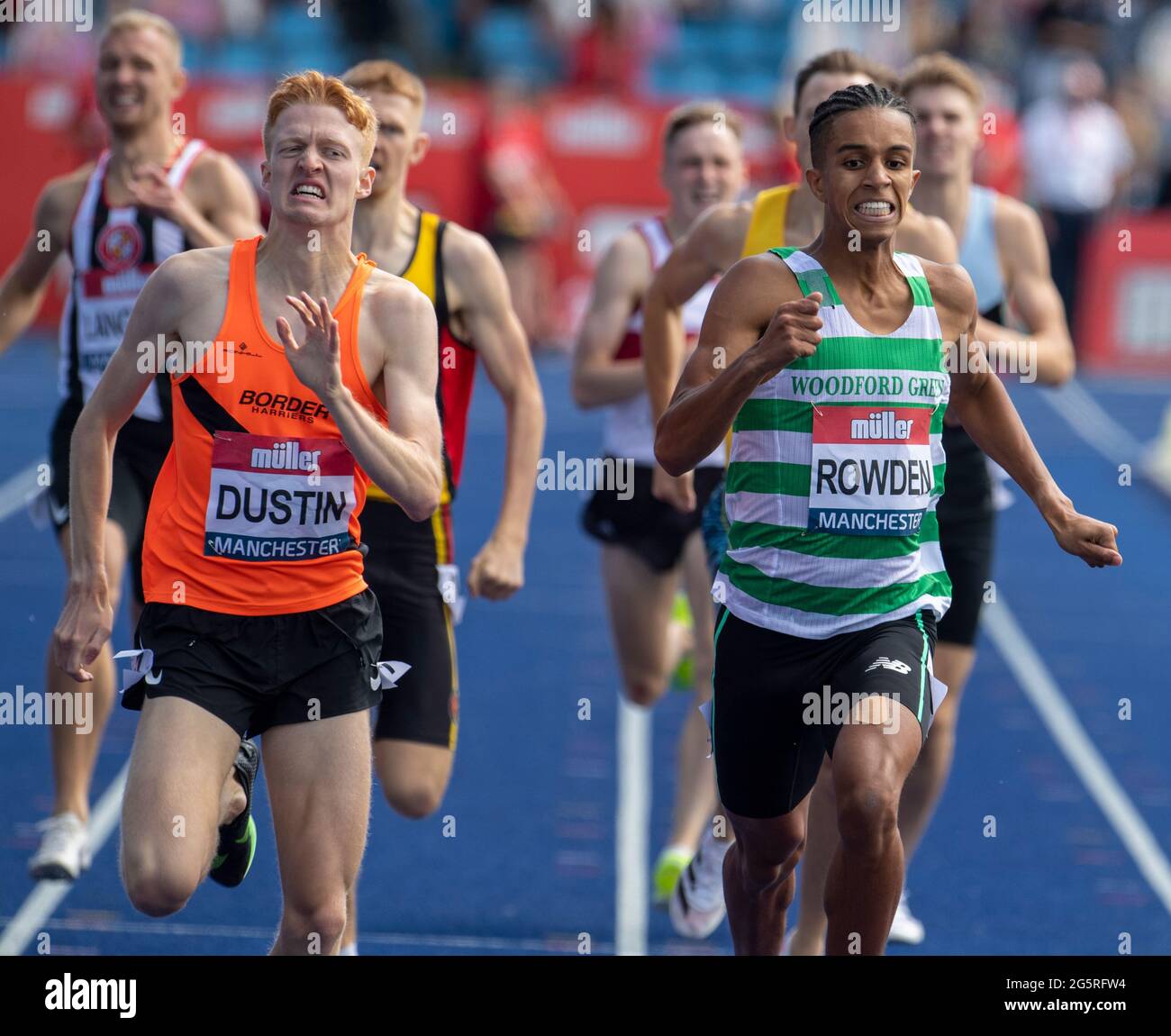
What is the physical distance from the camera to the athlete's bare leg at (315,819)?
14.1 feet

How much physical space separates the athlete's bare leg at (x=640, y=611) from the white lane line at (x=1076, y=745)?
3.64ft

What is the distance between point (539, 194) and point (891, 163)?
13.9 meters

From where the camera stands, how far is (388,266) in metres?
5.52

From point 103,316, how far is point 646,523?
1.96 meters

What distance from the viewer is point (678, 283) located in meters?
5.75

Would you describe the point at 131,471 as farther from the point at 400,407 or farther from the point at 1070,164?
the point at 1070,164

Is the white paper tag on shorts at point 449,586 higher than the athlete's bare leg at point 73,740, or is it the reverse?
the white paper tag on shorts at point 449,586

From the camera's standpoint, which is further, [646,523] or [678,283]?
[646,523]

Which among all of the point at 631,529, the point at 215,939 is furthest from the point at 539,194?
the point at 215,939

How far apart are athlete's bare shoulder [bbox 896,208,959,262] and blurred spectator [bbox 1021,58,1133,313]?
528 inches

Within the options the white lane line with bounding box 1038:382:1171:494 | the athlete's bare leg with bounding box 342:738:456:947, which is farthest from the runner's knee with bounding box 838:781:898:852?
the white lane line with bounding box 1038:382:1171:494

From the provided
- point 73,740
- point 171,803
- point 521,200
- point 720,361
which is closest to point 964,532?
point 720,361
